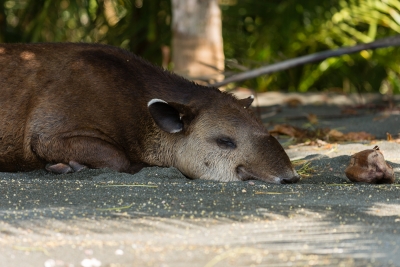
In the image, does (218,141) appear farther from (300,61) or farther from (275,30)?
(275,30)

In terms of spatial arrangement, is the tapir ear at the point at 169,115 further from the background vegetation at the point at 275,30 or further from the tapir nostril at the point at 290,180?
the background vegetation at the point at 275,30

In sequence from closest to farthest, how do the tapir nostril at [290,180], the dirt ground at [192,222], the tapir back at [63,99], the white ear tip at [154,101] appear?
the dirt ground at [192,222]
the tapir nostril at [290,180]
the white ear tip at [154,101]
the tapir back at [63,99]

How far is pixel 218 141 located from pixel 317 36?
25.3ft

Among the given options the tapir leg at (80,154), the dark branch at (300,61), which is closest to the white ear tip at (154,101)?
the tapir leg at (80,154)

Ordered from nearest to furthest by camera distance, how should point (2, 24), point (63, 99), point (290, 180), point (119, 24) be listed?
point (290, 180)
point (63, 99)
point (2, 24)
point (119, 24)

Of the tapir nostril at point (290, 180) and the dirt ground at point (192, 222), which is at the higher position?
the dirt ground at point (192, 222)

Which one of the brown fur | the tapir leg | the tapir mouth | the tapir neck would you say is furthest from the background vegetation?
the brown fur

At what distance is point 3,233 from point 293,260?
1359mm

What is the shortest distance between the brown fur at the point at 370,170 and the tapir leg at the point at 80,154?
1.75 meters

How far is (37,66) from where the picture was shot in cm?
601

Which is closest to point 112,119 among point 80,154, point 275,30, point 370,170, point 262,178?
point 80,154

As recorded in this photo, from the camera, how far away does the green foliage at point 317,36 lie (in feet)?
40.2

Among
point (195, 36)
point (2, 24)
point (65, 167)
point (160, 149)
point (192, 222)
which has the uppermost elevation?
point (195, 36)

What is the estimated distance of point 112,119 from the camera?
5.82 metres
